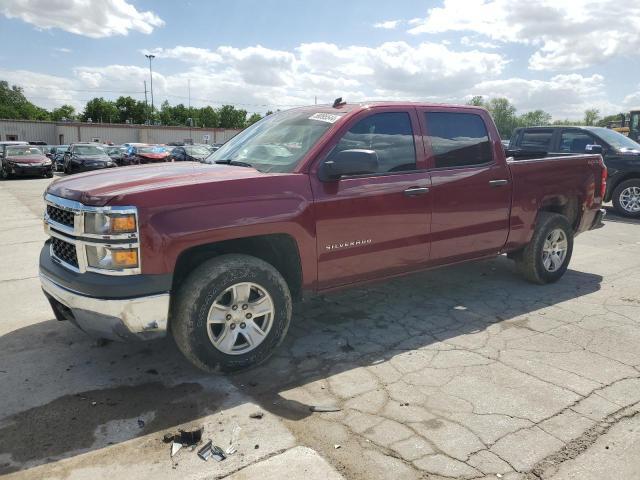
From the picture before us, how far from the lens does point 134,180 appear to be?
3418 millimetres

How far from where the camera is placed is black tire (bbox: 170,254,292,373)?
3.30 meters

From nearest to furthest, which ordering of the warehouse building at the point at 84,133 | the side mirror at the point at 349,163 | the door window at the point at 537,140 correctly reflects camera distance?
the side mirror at the point at 349,163 < the door window at the point at 537,140 < the warehouse building at the point at 84,133

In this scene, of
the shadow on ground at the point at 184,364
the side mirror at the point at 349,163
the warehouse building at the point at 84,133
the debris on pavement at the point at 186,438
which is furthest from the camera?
the warehouse building at the point at 84,133

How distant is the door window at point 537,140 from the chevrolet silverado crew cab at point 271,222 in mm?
6876

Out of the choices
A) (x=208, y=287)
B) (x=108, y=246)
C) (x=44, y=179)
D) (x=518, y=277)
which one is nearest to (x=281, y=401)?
(x=208, y=287)

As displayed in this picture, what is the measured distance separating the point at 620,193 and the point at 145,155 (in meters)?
25.0

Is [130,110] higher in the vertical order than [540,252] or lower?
higher

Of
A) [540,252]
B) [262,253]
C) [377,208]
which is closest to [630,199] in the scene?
[540,252]

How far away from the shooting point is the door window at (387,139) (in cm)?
409

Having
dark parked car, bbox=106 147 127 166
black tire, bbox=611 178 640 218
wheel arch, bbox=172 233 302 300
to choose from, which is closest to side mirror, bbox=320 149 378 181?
wheel arch, bbox=172 233 302 300

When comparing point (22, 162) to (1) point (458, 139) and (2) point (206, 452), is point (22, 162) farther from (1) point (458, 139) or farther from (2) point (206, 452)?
(2) point (206, 452)

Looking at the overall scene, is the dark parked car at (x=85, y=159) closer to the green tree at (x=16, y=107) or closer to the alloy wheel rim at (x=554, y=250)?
the alloy wheel rim at (x=554, y=250)

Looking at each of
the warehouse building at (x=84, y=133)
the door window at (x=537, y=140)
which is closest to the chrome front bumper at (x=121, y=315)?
the door window at (x=537, y=140)

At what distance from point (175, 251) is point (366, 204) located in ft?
5.10
